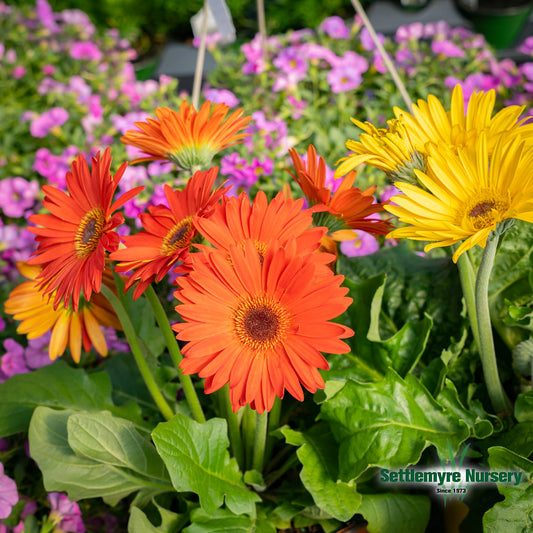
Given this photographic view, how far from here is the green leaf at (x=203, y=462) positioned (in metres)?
0.62

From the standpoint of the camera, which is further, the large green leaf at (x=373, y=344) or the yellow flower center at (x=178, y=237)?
the large green leaf at (x=373, y=344)

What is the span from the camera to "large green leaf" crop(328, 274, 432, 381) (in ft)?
2.39

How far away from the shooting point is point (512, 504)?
62cm

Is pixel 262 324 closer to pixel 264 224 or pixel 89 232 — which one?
pixel 264 224

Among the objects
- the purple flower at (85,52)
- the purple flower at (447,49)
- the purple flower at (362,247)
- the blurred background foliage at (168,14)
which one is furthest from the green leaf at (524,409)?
the blurred background foliage at (168,14)

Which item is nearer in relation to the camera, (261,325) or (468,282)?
(261,325)

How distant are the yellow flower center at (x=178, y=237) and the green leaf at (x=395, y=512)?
400 millimetres

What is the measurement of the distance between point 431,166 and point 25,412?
25.0 inches

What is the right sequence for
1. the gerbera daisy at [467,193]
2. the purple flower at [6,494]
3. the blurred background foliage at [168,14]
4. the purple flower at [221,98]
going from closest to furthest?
the gerbera daisy at [467,193]
the purple flower at [6,494]
the purple flower at [221,98]
the blurred background foliage at [168,14]

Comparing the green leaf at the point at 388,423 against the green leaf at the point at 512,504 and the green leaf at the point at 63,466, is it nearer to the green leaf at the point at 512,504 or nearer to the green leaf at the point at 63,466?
the green leaf at the point at 512,504

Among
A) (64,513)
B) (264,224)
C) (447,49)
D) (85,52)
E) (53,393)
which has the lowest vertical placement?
(64,513)

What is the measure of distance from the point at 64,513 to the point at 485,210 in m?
0.69

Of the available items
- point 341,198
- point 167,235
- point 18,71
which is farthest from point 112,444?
point 18,71

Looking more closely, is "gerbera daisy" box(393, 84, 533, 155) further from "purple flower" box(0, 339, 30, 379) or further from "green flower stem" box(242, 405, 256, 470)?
"purple flower" box(0, 339, 30, 379)
